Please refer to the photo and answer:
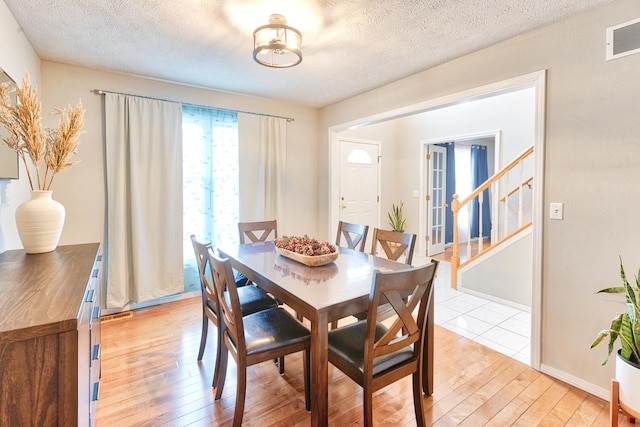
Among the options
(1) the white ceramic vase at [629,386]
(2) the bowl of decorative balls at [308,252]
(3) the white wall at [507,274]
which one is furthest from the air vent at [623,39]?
(2) the bowl of decorative balls at [308,252]

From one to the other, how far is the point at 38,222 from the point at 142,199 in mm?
1590

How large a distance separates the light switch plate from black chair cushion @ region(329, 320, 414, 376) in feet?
4.62

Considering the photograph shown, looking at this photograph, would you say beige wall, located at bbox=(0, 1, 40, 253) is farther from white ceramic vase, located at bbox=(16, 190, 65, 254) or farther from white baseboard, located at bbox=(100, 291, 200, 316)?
white baseboard, located at bbox=(100, 291, 200, 316)

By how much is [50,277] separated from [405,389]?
6.71ft

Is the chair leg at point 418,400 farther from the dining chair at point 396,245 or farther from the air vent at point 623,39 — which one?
the air vent at point 623,39

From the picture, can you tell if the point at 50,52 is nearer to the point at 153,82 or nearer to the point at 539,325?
the point at 153,82

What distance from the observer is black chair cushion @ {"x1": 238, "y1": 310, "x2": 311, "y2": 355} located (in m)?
1.65

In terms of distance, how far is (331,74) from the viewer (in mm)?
3086

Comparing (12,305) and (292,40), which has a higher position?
(292,40)

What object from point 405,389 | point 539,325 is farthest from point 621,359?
point 405,389

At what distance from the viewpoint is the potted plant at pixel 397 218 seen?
5.48 metres

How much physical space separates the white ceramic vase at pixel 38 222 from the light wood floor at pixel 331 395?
102 centimetres

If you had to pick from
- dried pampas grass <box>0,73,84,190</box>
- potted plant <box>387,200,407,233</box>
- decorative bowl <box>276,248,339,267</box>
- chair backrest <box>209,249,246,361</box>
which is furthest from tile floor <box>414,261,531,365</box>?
dried pampas grass <box>0,73,84,190</box>

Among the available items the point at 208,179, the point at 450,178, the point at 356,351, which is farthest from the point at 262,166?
the point at 450,178
